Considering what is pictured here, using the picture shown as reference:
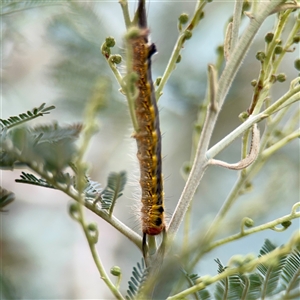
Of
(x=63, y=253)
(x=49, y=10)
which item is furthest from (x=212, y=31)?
(x=63, y=253)

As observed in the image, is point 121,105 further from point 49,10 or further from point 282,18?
point 282,18

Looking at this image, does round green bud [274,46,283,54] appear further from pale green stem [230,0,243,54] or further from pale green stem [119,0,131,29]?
pale green stem [119,0,131,29]

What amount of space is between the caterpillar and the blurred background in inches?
15.8

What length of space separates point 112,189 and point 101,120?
0.48m

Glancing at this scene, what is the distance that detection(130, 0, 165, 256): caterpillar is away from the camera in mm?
354

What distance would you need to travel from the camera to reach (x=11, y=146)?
0.29 m

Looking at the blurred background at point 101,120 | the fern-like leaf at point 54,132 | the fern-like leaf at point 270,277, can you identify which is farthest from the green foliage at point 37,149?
the blurred background at point 101,120

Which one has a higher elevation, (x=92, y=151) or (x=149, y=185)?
(x=92, y=151)

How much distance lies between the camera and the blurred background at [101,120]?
89 cm

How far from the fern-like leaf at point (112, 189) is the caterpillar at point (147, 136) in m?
0.05

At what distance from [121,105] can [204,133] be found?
51 centimetres

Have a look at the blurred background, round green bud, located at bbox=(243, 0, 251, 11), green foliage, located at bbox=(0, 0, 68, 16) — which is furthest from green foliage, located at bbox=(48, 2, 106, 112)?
round green bud, located at bbox=(243, 0, 251, 11)

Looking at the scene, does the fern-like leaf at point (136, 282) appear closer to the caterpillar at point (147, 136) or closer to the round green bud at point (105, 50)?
the caterpillar at point (147, 136)

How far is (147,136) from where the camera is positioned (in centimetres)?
39
